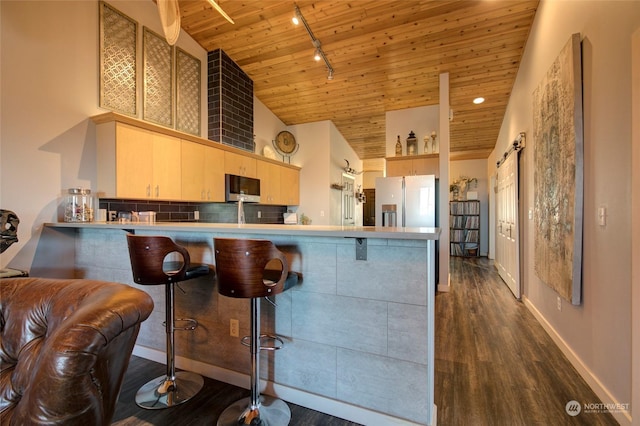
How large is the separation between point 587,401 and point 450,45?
13.2 ft

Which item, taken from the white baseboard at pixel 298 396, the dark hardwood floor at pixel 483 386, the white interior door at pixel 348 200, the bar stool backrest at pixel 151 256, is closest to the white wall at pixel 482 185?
the white interior door at pixel 348 200

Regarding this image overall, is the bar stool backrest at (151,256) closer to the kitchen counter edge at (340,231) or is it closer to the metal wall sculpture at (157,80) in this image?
the kitchen counter edge at (340,231)

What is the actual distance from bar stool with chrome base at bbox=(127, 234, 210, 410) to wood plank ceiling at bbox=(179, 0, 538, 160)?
3240mm

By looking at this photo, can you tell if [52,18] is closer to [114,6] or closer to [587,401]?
[114,6]

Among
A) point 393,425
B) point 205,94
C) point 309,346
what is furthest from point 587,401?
point 205,94

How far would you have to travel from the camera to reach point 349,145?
7.18m

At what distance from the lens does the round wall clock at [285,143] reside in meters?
5.91

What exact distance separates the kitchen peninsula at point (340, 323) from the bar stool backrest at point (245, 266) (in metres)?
0.22

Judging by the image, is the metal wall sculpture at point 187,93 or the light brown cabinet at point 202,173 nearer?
the light brown cabinet at point 202,173

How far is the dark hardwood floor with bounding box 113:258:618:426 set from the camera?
1667 millimetres

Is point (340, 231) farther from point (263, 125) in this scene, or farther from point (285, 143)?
point (285, 143)

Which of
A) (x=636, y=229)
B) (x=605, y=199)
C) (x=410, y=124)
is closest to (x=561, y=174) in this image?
(x=605, y=199)

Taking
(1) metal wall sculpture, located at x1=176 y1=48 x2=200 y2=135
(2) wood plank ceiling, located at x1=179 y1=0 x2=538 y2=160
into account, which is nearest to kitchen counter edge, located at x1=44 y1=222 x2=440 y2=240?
(1) metal wall sculpture, located at x1=176 y1=48 x2=200 y2=135

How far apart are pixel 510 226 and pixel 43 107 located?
5935mm
